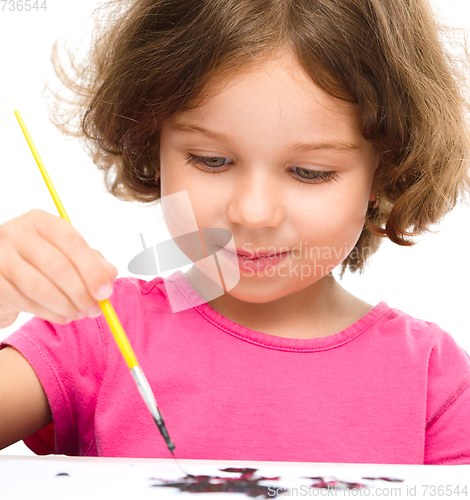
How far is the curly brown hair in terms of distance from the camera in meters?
0.70

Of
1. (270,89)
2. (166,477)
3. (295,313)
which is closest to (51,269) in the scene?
(166,477)

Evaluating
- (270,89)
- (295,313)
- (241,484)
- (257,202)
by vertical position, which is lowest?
(241,484)

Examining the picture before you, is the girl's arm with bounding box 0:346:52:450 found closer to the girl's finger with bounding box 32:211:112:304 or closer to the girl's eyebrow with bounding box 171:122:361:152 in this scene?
the girl's finger with bounding box 32:211:112:304

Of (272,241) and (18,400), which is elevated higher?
(272,241)

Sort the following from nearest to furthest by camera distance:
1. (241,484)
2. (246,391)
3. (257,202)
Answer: (241,484) → (257,202) → (246,391)

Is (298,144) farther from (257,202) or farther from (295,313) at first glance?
(295,313)

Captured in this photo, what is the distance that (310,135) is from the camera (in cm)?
68

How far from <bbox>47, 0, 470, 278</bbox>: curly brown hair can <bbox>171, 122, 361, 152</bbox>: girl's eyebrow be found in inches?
0.9

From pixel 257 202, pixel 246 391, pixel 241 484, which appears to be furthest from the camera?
pixel 246 391

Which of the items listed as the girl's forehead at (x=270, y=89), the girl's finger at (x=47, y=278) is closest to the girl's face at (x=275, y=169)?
the girl's forehead at (x=270, y=89)

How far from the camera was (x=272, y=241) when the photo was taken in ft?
2.34

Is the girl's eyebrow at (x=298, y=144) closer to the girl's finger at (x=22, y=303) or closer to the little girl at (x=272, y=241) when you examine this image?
the little girl at (x=272, y=241)

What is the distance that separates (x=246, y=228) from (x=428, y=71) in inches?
14.0

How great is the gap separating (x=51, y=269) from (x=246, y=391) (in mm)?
352
